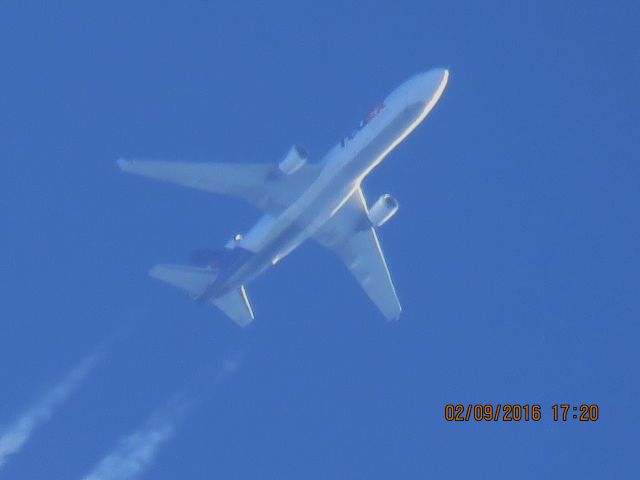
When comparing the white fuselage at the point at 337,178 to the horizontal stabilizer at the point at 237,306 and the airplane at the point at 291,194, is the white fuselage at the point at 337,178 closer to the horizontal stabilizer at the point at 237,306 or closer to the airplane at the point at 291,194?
the airplane at the point at 291,194

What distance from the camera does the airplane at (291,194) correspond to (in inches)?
2495

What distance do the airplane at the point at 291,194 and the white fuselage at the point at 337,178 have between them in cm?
5

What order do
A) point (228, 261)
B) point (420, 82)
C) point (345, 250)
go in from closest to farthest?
point (420, 82) → point (228, 261) → point (345, 250)

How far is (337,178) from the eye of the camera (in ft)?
212

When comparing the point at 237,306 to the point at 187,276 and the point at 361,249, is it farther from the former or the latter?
the point at 361,249

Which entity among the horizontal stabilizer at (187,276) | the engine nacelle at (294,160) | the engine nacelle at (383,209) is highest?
the engine nacelle at (383,209)

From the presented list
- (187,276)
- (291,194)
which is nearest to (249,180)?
(291,194)

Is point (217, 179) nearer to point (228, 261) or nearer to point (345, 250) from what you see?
point (228, 261)

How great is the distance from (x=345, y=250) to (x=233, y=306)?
7.23 m

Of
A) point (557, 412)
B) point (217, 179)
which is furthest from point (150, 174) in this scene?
point (557, 412)

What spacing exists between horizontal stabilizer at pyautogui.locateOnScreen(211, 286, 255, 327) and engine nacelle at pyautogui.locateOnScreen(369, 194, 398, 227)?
28.3 feet

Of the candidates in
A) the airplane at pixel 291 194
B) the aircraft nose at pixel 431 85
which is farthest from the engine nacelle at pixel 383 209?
the aircraft nose at pixel 431 85

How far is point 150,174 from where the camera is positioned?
210 feet

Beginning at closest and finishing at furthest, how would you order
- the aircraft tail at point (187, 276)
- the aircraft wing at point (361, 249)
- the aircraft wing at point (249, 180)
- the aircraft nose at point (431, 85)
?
the aircraft nose at point (431, 85), the aircraft wing at point (249, 180), the aircraft tail at point (187, 276), the aircraft wing at point (361, 249)
